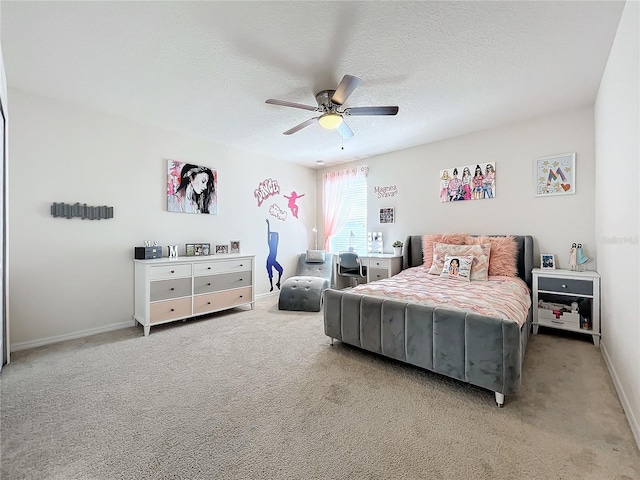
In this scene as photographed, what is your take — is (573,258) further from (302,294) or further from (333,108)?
(302,294)

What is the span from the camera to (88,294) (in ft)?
10.5

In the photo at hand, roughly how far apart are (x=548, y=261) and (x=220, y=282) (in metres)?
4.17

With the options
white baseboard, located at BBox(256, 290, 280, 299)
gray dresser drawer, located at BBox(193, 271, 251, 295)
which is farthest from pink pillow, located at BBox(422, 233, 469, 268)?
white baseboard, located at BBox(256, 290, 280, 299)

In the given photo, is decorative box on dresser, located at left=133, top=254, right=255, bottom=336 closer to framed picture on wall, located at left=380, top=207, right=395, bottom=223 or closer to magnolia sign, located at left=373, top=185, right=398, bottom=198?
framed picture on wall, located at left=380, top=207, right=395, bottom=223

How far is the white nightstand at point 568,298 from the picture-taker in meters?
2.82

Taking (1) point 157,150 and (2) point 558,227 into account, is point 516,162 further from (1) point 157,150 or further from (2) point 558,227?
(1) point 157,150

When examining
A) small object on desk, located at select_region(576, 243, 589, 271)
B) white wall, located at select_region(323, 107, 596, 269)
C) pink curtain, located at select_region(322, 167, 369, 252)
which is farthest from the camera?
pink curtain, located at select_region(322, 167, 369, 252)

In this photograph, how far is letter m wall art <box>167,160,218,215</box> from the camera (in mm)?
3873

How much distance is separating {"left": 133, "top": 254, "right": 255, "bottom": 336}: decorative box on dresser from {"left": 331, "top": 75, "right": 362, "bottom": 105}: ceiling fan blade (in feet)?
8.48

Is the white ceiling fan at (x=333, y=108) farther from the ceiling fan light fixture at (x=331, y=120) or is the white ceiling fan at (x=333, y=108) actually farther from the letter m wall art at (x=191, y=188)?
the letter m wall art at (x=191, y=188)

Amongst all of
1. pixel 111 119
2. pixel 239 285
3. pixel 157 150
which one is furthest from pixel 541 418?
pixel 111 119

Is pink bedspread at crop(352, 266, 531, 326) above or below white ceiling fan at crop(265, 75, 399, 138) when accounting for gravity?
below

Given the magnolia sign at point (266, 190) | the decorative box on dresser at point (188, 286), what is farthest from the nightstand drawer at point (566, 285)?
the magnolia sign at point (266, 190)

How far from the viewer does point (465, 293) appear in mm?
2545
